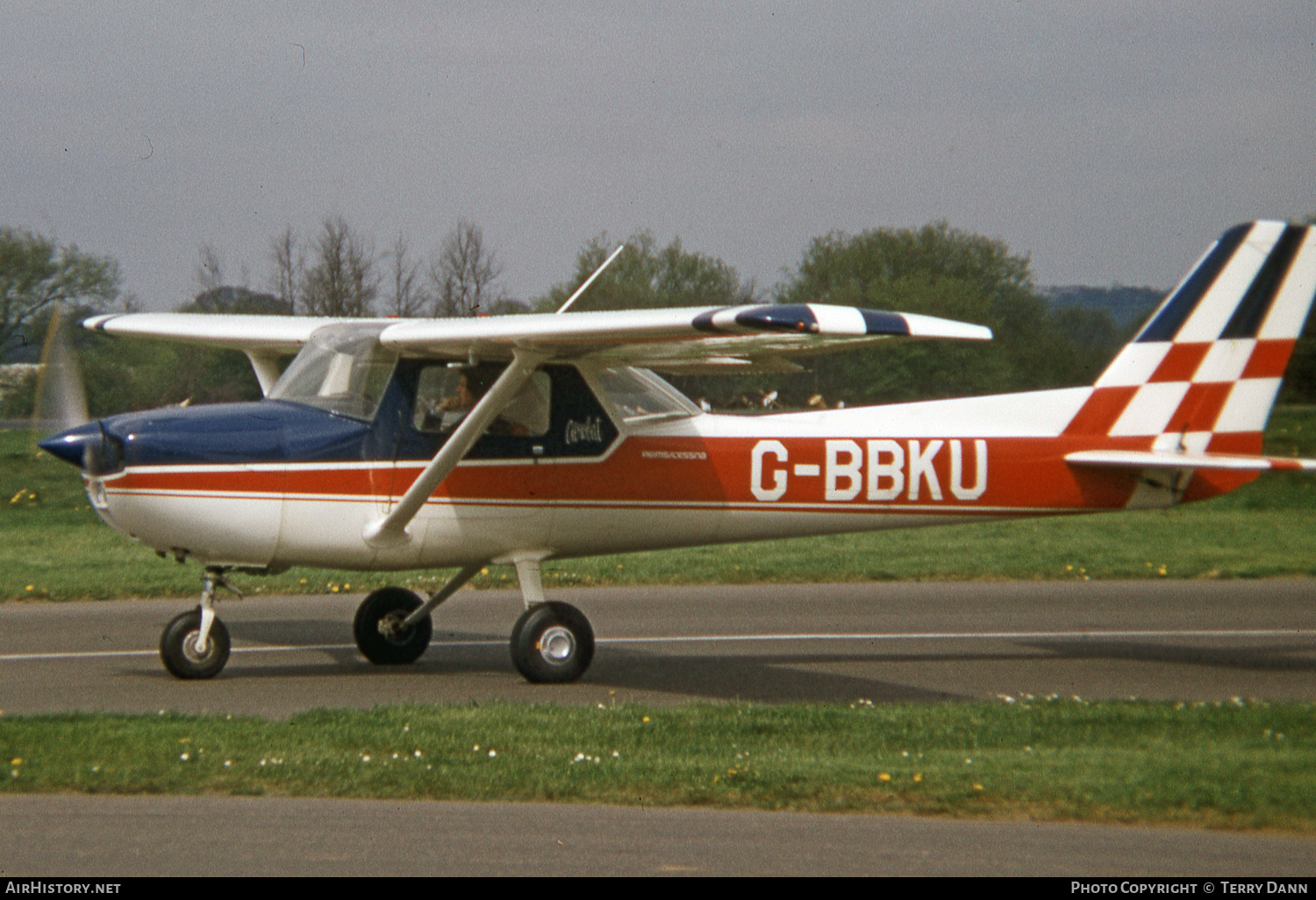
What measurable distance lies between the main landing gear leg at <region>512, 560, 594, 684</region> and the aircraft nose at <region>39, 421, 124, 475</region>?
2788 millimetres

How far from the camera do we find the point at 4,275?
22047mm

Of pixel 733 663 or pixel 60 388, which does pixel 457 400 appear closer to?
pixel 733 663

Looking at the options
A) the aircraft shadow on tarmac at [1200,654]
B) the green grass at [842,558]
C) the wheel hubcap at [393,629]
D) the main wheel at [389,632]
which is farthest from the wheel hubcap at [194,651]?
the aircraft shadow on tarmac at [1200,654]

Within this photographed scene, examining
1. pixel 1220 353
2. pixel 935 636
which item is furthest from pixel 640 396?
pixel 1220 353

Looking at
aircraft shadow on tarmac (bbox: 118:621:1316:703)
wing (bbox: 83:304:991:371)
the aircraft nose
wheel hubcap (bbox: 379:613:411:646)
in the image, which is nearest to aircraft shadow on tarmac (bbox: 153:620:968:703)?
aircraft shadow on tarmac (bbox: 118:621:1316:703)

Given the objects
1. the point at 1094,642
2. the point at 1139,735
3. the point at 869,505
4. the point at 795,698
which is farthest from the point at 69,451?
the point at 1094,642

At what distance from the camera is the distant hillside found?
19594 mm

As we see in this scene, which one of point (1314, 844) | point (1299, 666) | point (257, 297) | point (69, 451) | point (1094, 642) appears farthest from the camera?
point (257, 297)

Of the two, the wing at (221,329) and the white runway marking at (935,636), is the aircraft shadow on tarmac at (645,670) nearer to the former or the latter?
the white runway marking at (935,636)

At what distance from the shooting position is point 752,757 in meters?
6.52

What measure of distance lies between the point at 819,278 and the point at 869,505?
16.6 metres

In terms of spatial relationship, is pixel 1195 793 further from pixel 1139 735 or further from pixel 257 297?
pixel 257 297

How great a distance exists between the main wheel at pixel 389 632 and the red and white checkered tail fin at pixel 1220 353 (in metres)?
5.30

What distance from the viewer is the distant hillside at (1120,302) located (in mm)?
19594
